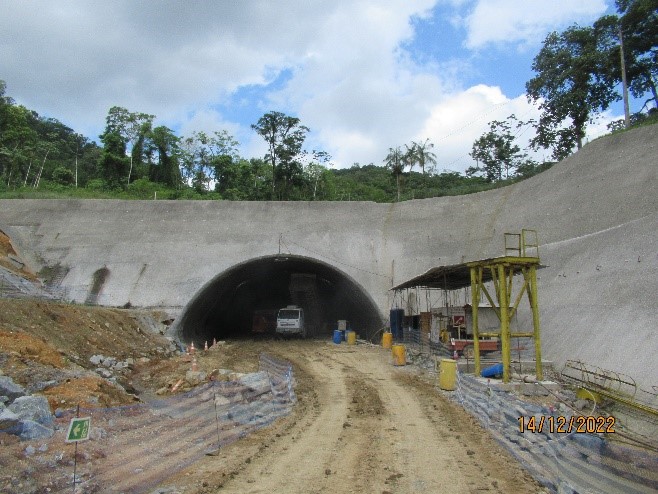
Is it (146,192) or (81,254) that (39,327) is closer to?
(81,254)

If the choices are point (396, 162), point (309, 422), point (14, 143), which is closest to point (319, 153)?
point (396, 162)

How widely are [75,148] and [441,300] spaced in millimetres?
80614

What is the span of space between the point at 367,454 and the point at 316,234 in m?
26.3

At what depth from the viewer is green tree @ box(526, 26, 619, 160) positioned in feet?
147

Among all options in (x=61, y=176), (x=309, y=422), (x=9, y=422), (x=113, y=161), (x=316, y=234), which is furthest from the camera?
(x=61, y=176)

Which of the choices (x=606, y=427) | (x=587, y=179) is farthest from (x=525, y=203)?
(x=606, y=427)

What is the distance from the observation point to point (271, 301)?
167 feet

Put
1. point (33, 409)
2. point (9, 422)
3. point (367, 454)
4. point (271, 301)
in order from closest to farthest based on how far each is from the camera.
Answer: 1. point (9, 422)
2. point (33, 409)
3. point (367, 454)
4. point (271, 301)
